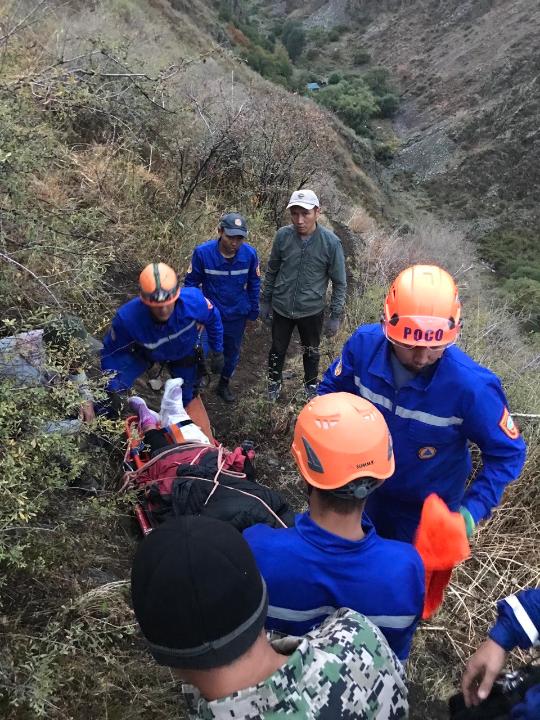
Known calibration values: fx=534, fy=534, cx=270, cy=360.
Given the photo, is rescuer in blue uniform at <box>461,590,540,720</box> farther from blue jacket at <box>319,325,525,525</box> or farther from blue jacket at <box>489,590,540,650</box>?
blue jacket at <box>319,325,525,525</box>

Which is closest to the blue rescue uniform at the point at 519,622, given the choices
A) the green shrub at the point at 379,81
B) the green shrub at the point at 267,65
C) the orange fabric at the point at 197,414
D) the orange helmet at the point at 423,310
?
the orange helmet at the point at 423,310

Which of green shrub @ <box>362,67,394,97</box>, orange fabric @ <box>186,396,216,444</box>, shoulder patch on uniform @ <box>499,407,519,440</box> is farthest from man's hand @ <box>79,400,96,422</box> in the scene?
green shrub @ <box>362,67,394,97</box>

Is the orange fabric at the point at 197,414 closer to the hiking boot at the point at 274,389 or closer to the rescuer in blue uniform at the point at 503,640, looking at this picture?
the hiking boot at the point at 274,389

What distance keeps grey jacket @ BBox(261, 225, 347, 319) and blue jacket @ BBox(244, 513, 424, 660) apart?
2998 mm

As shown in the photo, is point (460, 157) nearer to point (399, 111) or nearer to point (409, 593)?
point (399, 111)

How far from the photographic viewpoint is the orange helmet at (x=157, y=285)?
3.22m

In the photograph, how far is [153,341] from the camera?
3.46 meters

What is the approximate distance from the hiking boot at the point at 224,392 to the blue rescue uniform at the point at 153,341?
1010 mm

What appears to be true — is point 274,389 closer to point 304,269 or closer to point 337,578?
point 304,269

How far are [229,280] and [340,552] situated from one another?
3.22 metres

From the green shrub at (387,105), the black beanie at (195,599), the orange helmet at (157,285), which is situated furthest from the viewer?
the green shrub at (387,105)

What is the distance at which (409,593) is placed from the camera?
157 centimetres

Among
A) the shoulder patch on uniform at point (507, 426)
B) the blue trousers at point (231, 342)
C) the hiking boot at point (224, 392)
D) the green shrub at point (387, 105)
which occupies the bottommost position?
the green shrub at point (387, 105)

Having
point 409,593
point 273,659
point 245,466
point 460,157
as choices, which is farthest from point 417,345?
point 460,157
